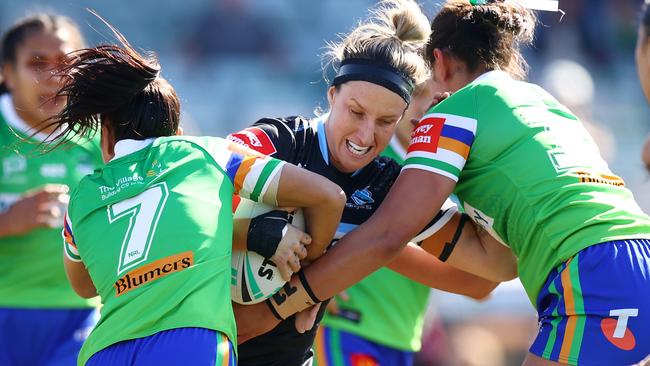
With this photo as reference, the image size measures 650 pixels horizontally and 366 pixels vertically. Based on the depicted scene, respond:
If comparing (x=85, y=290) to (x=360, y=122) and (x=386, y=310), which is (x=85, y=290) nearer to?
(x=360, y=122)

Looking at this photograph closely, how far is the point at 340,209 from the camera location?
3.67m

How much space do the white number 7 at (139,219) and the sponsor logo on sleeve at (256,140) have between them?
0.52m

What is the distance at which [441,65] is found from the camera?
4.20 m

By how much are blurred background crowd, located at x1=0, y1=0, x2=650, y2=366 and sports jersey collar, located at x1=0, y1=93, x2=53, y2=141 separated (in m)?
5.47

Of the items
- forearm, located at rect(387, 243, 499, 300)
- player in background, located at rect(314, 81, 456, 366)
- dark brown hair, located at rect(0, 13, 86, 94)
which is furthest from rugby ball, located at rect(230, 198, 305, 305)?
dark brown hair, located at rect(0, 13, 86, 94)

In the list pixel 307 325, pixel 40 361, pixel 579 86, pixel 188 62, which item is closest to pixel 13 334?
pixel 40 361

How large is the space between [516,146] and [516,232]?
0.32 m

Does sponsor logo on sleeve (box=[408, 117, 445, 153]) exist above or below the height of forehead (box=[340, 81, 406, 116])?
below

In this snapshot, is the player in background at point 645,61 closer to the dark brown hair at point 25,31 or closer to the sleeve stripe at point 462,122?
the sleeve stripe at point 462,122

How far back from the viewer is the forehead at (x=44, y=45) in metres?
6.16

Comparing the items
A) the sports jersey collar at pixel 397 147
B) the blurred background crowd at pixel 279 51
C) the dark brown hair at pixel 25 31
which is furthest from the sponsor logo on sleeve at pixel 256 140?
the blurred background crowd at pixel 279 51

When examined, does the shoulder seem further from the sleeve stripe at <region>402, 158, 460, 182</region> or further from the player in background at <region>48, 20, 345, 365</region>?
the sleeve stripe at <region>402, 158, 460, 182</region>

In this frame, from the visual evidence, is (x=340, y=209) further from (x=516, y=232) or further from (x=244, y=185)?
(x=516, y=232)

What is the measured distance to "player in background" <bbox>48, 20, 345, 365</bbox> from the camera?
3.26 metres
